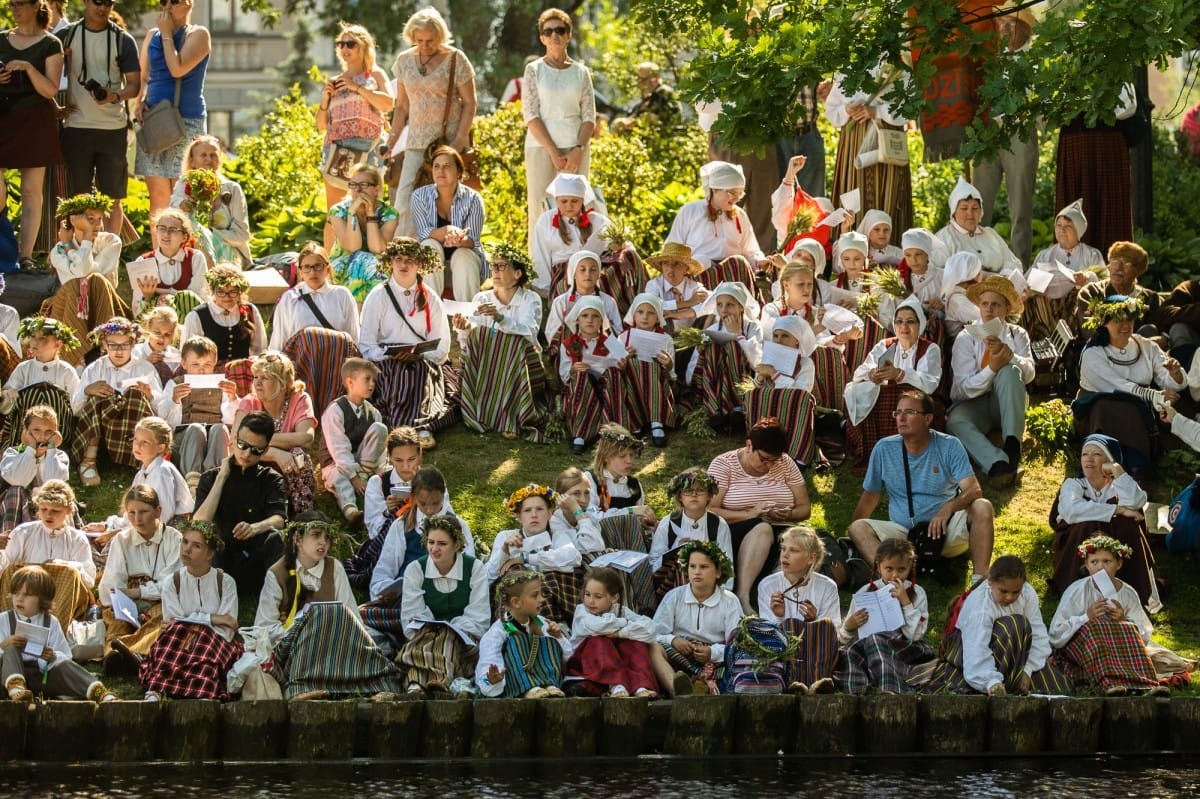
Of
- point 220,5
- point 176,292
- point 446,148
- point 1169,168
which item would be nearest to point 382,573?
point 176,292

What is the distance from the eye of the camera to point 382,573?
11102 mm

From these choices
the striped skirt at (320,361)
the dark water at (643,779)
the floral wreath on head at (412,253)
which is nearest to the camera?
the dark water at (643,779)

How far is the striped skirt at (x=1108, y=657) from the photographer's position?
10.7m

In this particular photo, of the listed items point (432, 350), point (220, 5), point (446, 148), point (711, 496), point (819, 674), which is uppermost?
point (220, 5)

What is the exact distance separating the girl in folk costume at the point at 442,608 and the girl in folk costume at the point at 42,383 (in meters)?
2.81

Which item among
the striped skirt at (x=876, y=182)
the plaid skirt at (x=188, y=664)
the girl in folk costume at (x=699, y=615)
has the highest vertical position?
the striped skirt at (x=876, y=182)

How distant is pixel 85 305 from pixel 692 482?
4.55m

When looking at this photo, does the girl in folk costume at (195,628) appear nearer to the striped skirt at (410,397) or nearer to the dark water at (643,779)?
the dark water at (643,779)

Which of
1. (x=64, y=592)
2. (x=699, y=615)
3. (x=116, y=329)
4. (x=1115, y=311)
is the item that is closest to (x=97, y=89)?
(x=116, y=329)

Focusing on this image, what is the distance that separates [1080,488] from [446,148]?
512 centimetres

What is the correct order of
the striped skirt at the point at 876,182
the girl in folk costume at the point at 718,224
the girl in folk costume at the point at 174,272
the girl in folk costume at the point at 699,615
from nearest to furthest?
the girl in folk costume at the point at 699,615
the girl in folk costume at the point at 174,272
the girl in folk costume at the point at 718,224
the striped skirt at the point at 876,182

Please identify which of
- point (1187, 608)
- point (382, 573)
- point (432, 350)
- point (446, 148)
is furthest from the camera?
point (446, 148)

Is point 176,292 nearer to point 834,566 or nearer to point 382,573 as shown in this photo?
point 382,573

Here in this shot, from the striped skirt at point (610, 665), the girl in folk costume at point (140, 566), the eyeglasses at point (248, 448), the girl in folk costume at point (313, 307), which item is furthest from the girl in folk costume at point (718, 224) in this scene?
the girl in folk costume at point (140, 566)
